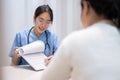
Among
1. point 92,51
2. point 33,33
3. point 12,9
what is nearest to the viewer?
point 92,51

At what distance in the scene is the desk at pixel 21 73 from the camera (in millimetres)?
1272

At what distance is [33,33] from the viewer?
6.18ft

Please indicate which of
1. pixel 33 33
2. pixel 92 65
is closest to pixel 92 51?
pixel 92 65

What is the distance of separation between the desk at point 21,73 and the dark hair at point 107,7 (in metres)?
0.64

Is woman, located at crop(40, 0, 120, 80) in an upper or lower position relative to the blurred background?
lower

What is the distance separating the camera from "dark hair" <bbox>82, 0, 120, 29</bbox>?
2.19 feet

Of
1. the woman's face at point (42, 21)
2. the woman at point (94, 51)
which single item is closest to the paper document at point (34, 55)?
the woman's face at point (42, 21)

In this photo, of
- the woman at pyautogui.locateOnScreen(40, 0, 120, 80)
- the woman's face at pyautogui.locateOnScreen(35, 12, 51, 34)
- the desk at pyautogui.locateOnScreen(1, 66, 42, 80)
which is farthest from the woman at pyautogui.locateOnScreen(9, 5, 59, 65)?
the woman at pyautogui.locateOnScreen(40, 0, 120, 80)

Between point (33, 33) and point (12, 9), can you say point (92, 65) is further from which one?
point (12, 9)

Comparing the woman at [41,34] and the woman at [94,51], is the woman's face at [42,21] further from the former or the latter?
the woman at [94,51]

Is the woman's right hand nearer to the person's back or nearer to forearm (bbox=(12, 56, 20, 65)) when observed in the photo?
forearm (bbox=(12, 56, 20, 65))

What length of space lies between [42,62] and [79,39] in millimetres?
904

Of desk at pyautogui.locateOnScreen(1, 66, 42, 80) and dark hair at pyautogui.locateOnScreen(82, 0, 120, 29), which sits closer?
dark hair at pyautogui.locateOnScreen(82, 0, 120, 29)

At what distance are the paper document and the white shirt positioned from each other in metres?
0.83
